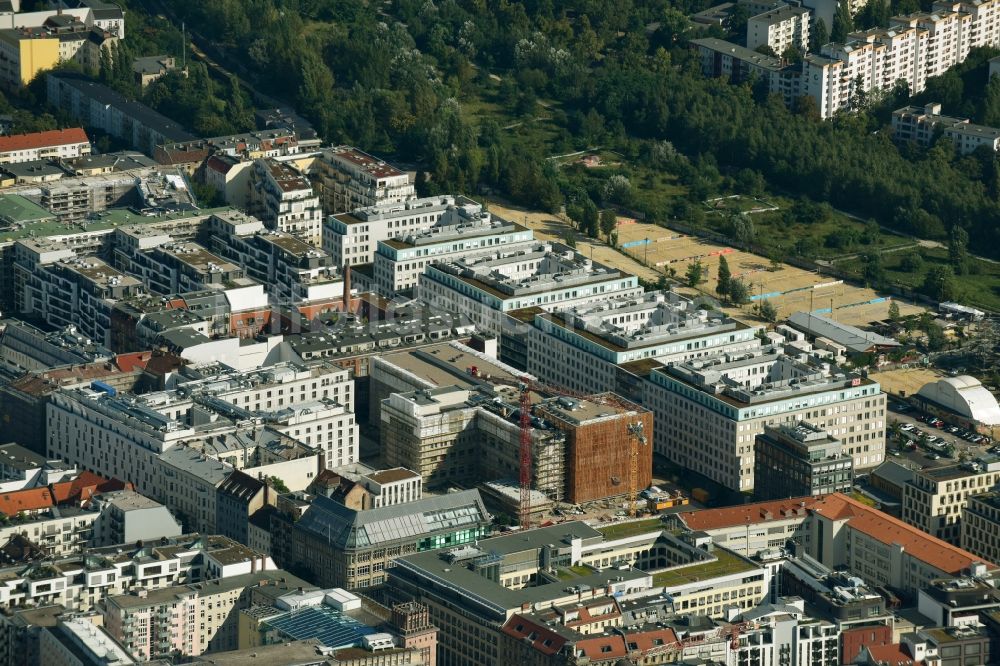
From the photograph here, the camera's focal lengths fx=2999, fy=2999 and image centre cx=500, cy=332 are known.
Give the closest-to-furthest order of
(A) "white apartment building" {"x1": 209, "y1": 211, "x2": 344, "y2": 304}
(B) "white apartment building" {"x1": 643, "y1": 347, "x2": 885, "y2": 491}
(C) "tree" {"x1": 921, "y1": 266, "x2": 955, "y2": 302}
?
(B) "white apartment building" {"x1": 643, "y1": 347, "x2": 885, "y2": 491}, (A) "white apartment building" {"x1": 209, "y1": 211, "x2": 344, "y2": 304}, (C) "tree" {"x1": 921, "y1": 266, "x2": 955, "y2": 302}

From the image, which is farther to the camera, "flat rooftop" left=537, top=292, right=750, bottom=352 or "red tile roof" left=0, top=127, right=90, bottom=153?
"red tile roof" left=0, top=127, right=90, bottom=153

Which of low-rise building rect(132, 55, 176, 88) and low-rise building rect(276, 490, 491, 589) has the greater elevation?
low-rise building rect(132, 55, 176, 88)

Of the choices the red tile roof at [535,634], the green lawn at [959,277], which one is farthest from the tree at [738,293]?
the red tile roof at [535,634]

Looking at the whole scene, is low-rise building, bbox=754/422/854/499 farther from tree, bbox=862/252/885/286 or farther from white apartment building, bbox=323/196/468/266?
white apartment building, bbox=323/196/468/266

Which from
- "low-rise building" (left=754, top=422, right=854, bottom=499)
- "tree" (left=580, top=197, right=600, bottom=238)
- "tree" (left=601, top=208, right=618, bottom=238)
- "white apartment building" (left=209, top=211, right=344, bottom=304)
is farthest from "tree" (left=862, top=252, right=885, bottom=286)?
"low-rise building" (left=754, top=422, right=854, bottom=499)

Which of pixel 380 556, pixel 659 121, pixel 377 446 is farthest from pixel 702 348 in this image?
pixel 659 121
